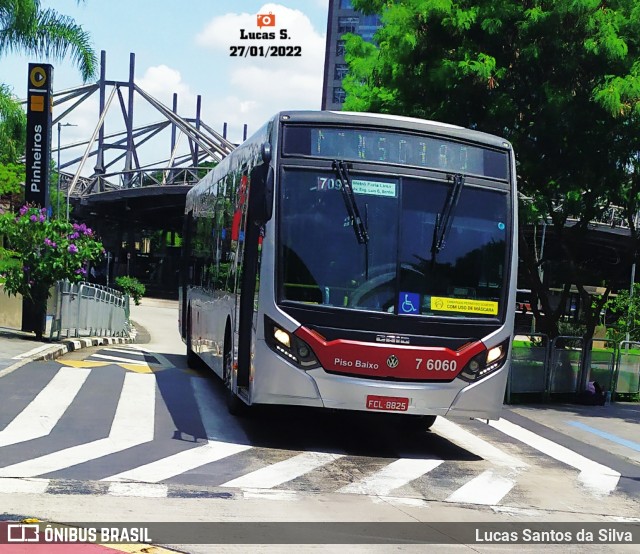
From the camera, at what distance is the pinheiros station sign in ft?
71.3

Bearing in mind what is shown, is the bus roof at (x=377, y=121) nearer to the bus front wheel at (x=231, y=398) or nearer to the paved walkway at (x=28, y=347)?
the bus front wheel at (x=231, y=398)

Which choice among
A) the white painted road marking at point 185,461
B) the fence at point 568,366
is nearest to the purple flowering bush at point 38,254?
the fence at point 568,366

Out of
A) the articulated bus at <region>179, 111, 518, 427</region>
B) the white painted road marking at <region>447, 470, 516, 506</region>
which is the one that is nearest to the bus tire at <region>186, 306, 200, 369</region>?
the articulated bus at <region>179, 111, 518, 427</region>

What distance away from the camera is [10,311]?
27.8 meters

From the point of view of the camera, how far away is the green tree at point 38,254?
2022cm

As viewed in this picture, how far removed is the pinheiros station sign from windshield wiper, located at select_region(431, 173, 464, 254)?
43.5 feet

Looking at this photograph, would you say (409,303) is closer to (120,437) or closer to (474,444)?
(474,444)

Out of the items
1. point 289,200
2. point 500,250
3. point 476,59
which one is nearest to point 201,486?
point 289,200

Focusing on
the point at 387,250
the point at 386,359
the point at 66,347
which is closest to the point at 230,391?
the point at 386,359

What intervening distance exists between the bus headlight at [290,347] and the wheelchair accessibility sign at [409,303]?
3.28 ft

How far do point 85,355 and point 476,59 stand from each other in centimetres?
899

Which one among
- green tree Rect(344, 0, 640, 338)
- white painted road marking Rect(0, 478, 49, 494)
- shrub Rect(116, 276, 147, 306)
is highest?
green tree Rect(344, 0, 640, 338)

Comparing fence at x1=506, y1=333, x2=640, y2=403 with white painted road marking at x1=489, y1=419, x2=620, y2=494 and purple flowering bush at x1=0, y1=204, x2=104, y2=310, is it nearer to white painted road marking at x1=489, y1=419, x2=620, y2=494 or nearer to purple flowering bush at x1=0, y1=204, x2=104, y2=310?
white painted road marking at x1=489, y1=419, x2=620, y2=494

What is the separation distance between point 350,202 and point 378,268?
2.34ft
